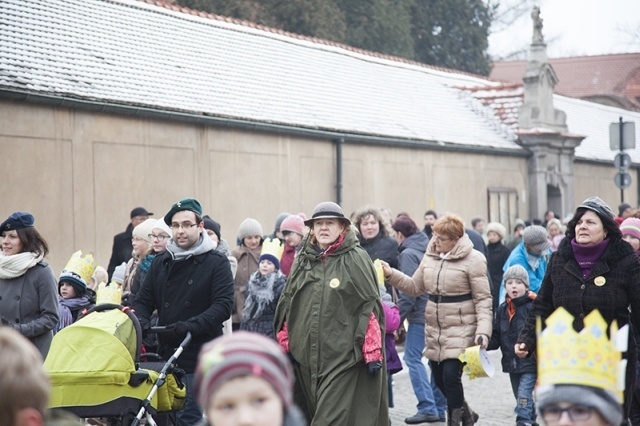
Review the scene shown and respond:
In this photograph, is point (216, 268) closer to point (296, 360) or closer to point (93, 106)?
point (296, 360)

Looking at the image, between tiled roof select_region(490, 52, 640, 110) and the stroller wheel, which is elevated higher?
tiled roof select_region(490, 52, 640, 110)

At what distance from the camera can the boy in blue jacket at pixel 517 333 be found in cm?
1073

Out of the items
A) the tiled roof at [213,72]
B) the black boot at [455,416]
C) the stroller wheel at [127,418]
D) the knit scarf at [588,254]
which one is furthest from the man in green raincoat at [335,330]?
the tiled roof at [213,72]

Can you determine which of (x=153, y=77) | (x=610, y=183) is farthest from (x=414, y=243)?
(x=610, y=183)

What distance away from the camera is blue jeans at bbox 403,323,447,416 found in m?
11.8

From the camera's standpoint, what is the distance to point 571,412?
4164 millimetres

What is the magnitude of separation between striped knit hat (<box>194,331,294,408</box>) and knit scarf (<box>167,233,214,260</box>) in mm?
5106

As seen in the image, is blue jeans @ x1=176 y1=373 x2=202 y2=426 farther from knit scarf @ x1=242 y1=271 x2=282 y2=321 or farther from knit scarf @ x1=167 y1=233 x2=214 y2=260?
knit scarf @ x1=242 y1=271 x2=282 y2=321

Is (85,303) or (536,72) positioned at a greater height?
(536,72)

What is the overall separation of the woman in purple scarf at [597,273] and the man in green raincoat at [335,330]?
1097 millimetres

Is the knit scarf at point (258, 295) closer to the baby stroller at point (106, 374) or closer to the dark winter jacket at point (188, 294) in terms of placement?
the dark winter jacket at point (188, 294)

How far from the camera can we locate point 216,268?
865 centimetres

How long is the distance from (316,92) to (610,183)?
605 inches

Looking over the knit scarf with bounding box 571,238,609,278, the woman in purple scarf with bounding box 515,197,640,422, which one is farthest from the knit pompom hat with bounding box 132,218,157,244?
the knit scarf with bounding box 571,238,609,278
